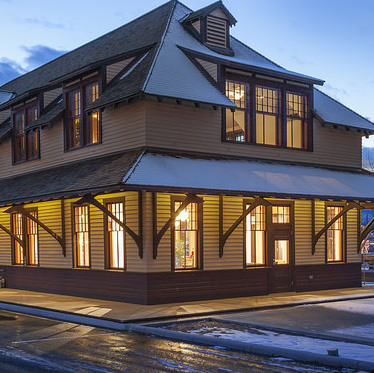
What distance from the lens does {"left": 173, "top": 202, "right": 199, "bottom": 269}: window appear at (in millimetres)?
18219

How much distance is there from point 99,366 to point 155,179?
23.5 feet

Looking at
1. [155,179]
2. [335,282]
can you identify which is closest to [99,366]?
[155,179]

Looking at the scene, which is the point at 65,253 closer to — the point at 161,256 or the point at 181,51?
the point at 161,256

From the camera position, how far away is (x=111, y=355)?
10.8 m

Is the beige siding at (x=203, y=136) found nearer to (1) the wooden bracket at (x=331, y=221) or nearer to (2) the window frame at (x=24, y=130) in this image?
(1) the wooden bracket at (x=331, y=221)

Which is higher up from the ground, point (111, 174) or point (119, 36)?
point (119, 36)

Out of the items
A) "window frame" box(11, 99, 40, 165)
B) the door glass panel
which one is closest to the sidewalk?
the door glass panel

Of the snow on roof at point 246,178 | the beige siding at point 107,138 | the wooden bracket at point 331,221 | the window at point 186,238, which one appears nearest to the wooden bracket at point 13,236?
the beige siding at point 107,138

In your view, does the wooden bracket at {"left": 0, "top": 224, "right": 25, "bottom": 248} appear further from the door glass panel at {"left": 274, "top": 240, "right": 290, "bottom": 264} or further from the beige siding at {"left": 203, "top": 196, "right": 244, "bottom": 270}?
the door glass panel at {"left": 274, "top": 240, "right": 290, "bottom": 264}

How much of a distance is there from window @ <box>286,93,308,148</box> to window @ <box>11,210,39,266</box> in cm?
1010

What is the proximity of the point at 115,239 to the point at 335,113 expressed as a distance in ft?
32.0

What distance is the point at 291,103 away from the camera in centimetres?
2159

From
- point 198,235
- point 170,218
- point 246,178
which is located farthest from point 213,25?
point 170,218

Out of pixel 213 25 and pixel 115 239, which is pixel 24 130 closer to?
pixel 115 239
